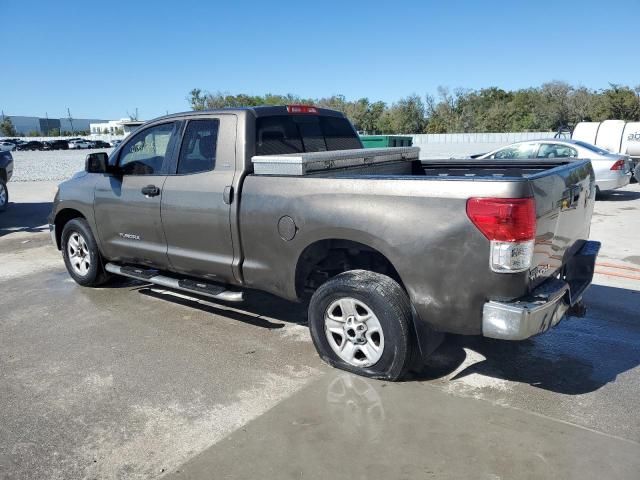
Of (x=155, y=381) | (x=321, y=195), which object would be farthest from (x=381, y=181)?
(x=155, y=381)

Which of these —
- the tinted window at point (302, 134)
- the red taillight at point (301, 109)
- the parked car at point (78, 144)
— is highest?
the red taillight at point (301, 109)

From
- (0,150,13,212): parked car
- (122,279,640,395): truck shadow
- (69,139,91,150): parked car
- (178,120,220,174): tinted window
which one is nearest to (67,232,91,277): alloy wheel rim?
(122,279,640,395): truck shadow

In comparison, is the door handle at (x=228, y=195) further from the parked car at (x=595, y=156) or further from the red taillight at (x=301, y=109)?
the parked car at (x=595, y=156)

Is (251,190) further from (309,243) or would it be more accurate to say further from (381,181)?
(381,181)

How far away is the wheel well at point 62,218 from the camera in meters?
6.27

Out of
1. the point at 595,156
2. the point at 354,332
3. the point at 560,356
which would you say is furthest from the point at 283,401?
the point at 595,156

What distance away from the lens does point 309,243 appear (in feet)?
12.8

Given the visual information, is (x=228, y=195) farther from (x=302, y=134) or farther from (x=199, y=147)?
(x=302, y=134)

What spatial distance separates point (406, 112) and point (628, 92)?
27763 millimetres

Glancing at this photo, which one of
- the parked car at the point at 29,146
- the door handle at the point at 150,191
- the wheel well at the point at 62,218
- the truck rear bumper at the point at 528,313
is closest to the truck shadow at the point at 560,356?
the truck rear bumper at the point at 528,313

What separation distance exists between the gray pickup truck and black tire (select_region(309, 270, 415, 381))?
0.01m

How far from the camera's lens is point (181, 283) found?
4895 millimetres

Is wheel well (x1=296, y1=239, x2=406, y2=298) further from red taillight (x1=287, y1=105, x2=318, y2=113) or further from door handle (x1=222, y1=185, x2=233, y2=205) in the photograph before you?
red taillight (x1=287, y1=105, x2=318, y2=113)

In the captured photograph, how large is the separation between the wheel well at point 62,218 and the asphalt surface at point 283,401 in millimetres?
1254
